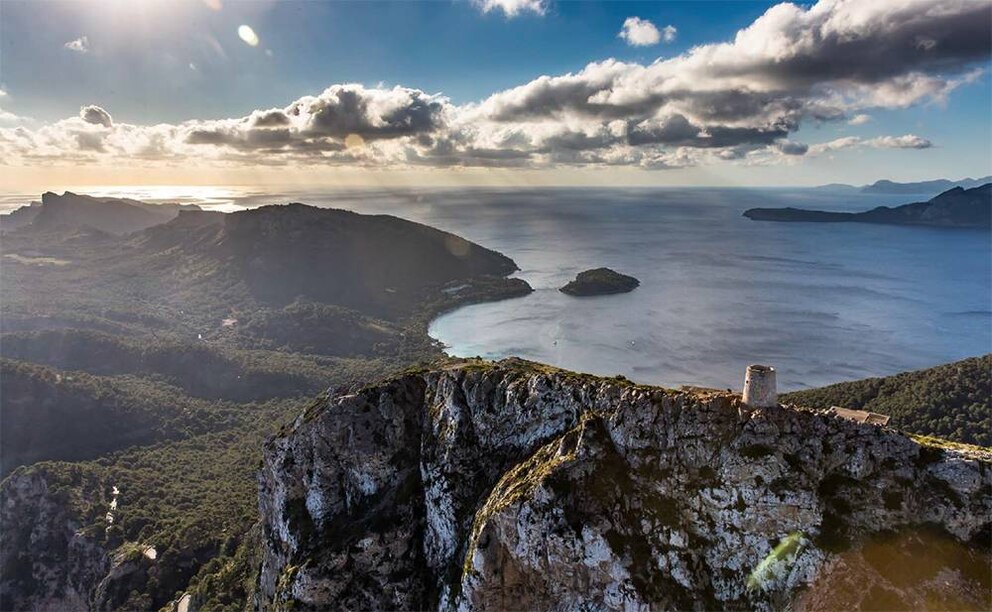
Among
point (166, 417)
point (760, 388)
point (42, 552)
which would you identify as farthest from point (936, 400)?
point (166, 417)

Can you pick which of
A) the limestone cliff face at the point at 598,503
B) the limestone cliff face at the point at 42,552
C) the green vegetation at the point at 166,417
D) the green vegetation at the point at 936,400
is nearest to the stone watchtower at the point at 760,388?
the limestone cliff face at the point at 598,503

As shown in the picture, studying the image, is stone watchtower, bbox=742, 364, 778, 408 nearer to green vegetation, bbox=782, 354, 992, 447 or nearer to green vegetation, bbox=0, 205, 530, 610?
green vegetation, bbox=0, 205, 530, 610

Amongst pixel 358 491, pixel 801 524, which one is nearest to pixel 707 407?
pixel 801 524

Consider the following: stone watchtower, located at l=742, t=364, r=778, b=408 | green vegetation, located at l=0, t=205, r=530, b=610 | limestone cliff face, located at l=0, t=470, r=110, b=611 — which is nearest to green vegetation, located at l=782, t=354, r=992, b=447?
stone watchtower, located at l=742, t=364, r=778, b=408

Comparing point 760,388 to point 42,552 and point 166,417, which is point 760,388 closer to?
point 42,552

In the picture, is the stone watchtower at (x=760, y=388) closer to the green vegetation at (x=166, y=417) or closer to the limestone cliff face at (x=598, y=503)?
the limestone cliff face at (x=598, y=503)

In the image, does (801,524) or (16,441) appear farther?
(16,441)

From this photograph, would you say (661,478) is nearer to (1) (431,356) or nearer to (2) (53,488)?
(2) (53,488)
